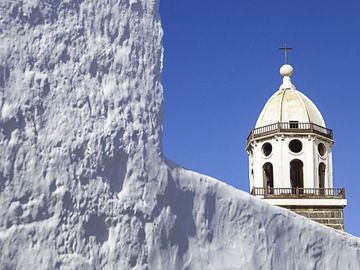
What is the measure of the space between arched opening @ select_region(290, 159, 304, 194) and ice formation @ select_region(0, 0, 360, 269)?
1421cm

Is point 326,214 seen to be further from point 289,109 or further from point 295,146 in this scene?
point 289,109

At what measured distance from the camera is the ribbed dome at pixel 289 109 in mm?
20375

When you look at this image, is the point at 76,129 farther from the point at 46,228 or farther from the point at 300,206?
the point at 300,206

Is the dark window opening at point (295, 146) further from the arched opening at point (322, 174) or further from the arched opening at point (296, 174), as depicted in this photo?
the arched opening at point (322, 174)

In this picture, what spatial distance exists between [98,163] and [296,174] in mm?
15714

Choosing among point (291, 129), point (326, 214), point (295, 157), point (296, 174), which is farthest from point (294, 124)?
point (326, 214)


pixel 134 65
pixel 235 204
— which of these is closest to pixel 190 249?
pixel 235 204

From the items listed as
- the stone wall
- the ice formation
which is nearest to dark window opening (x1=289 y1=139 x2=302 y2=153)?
the stone wall

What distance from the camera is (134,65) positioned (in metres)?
5.70

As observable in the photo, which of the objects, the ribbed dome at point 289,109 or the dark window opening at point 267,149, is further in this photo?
the dark window opening at point 267,149

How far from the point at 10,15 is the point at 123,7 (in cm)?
86

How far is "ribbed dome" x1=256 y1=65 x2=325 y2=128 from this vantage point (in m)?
20.4

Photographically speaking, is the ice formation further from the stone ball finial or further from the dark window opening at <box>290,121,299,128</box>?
the stone ball finial

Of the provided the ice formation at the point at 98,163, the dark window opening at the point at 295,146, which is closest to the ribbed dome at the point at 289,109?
the dark window opening at the point at 295,146
